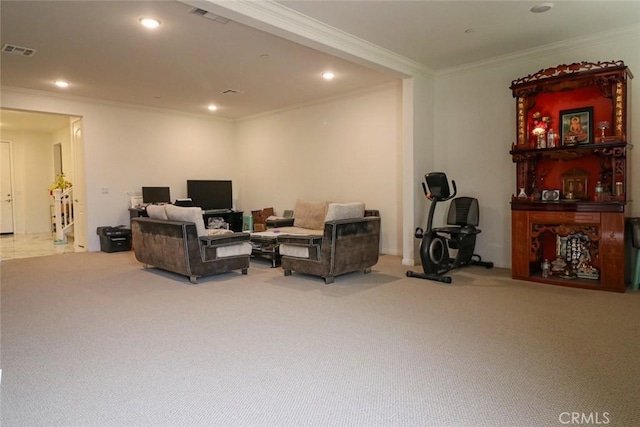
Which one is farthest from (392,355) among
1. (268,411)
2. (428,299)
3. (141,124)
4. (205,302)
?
(141,124)

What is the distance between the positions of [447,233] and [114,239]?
20.0ft

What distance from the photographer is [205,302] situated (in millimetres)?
4230

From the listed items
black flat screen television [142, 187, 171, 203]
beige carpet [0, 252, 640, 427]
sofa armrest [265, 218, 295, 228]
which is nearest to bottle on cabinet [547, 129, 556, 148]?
beige carpet [0, 252, 640, 427]

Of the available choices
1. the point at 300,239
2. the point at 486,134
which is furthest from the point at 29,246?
the point at 486,134

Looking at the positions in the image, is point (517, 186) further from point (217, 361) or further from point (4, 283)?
point (4, 283)

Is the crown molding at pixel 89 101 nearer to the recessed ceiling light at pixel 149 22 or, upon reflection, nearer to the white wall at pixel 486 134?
the recessed ceiling light at pixel 149 22

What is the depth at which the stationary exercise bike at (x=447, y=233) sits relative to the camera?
16.7 feet

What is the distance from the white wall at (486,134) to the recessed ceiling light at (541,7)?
1.27 metres

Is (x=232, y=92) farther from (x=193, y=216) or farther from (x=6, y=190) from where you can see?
(x=6, y=190)

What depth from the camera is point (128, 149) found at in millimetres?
8336

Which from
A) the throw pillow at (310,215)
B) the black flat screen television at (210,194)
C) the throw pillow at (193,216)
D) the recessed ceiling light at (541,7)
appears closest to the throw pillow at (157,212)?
the throw pillow at (193,216)

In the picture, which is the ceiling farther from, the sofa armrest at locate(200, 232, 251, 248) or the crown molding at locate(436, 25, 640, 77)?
the sofa armrest at locate(200, 232, 251, 248)

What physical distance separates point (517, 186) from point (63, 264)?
275 inches

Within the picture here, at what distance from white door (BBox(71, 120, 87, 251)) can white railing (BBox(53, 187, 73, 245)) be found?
37.8 inches
